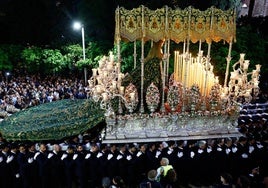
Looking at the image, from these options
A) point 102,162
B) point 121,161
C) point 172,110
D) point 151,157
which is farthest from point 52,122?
point 172,110

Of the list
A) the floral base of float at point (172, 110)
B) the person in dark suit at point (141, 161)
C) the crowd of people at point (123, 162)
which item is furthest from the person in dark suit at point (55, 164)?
the person in dark suit at point (141, 161)

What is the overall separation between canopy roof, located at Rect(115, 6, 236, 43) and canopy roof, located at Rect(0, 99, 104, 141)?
2.72 meters

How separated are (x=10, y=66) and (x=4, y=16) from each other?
20.1ft

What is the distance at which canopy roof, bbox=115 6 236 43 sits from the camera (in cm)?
874

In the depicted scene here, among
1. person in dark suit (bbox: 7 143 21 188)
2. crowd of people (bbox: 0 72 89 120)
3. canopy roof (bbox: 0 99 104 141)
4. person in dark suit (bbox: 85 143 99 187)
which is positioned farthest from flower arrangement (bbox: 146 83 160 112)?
crowd of people (bbox: 0 72 89 120)

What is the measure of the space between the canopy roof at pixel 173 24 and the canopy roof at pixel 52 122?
8.92ft

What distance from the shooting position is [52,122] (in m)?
9.74

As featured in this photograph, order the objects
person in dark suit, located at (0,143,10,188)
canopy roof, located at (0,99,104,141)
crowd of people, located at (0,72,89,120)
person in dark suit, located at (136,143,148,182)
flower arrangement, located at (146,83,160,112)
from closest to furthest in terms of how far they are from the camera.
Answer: person in dark suit, located at (0,143,10,188)
person in dark suit, located at (136,143,148,182)
flower arrangement, located at (146,83,160,112)
canopy roof, located at (0,99,104,141)
crowd of people, located at (0,72,89,120)

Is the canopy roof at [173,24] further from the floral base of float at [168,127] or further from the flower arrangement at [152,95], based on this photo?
the floral base of float at [168,127]

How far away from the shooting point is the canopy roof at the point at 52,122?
936cm

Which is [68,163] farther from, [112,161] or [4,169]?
[4,169]

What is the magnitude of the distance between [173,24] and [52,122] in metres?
4.68

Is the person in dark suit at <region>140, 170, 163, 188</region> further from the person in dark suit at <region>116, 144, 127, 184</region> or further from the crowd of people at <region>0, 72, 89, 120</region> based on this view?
the crowd of people at <region>0, 72, 89, 120</region>

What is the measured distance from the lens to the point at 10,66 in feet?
57.7
